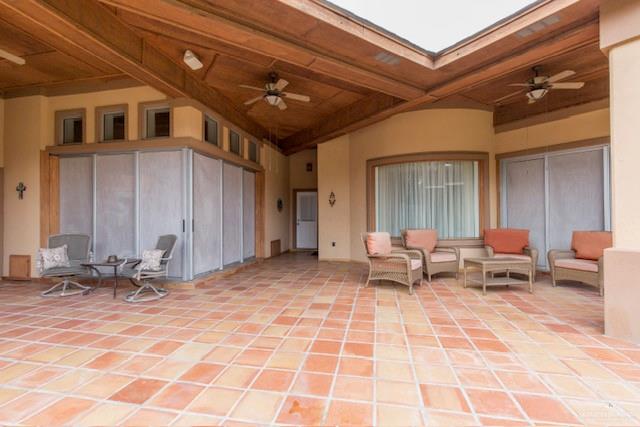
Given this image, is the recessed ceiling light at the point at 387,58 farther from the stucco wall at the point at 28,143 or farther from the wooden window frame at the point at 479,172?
the stucco wall at the point at 28,143

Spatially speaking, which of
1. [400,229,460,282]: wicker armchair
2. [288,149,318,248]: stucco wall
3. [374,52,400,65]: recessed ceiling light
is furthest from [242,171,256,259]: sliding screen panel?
[374,52,400,65]: recessed ceiling light

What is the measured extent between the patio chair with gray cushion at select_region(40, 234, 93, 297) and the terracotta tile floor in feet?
1.34

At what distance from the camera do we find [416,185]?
6.36m

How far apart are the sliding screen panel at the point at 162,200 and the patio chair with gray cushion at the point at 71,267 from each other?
32.9 inches

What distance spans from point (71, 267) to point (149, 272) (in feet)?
4.29

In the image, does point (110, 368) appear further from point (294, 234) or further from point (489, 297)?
point (294, 234)

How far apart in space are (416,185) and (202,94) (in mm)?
4285

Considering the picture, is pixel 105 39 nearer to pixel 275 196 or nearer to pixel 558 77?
pixel 558 77

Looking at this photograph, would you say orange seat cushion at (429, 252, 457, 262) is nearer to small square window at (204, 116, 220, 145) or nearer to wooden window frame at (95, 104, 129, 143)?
small square window at (204, 116, 220, 145)

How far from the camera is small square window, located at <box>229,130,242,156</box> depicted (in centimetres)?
625

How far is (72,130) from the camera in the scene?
527 centimetres

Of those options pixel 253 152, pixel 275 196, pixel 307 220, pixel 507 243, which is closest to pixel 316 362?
pixel 507 243

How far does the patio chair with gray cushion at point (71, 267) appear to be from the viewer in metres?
4.38

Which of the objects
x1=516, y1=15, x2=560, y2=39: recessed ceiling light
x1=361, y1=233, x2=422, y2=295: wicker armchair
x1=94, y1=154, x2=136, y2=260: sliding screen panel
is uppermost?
x1=516, y1=15, x2=560, y2=39: recessed ceiling light
